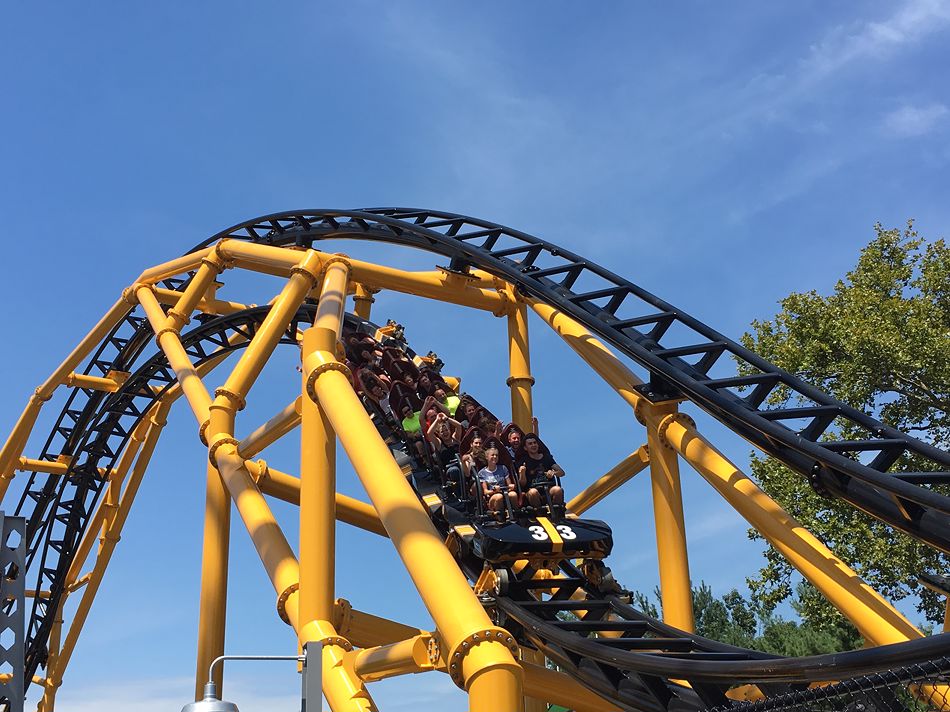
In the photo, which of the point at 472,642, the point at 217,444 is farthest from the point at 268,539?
the point at 472,642

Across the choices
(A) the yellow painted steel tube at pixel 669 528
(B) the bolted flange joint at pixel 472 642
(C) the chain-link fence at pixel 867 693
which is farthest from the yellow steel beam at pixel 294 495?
(C) the chain-link fence at pixel 867 693

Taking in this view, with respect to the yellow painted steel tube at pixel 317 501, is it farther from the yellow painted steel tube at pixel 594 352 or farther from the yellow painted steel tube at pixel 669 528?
the yellow painted steel tube at pixel 669 528

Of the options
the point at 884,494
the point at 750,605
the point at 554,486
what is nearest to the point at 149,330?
the point at 554,486

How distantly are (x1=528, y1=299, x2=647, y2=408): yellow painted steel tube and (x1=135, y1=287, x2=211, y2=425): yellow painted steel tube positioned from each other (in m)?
3.47

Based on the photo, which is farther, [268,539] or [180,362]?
[180,362]

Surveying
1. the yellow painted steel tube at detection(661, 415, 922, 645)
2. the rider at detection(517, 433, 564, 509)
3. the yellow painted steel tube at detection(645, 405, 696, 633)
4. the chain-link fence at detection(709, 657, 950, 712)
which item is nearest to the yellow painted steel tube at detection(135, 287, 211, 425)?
the rider at detection(517, 433, 564, 509)

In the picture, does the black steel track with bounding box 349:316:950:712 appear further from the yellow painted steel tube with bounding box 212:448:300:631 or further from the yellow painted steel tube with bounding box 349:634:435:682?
the yellow painted steel tube with bounding box 212:448:300:631

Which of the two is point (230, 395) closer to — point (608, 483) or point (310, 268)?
point (310, 268)

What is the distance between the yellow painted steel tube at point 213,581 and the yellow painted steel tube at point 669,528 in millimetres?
3860

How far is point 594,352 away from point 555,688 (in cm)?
326

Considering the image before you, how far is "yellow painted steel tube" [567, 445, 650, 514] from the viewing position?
36.8 feet

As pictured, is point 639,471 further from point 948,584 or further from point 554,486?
point 948,584

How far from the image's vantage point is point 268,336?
920 cm

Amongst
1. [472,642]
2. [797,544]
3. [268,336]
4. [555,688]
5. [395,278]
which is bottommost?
[472,642]
